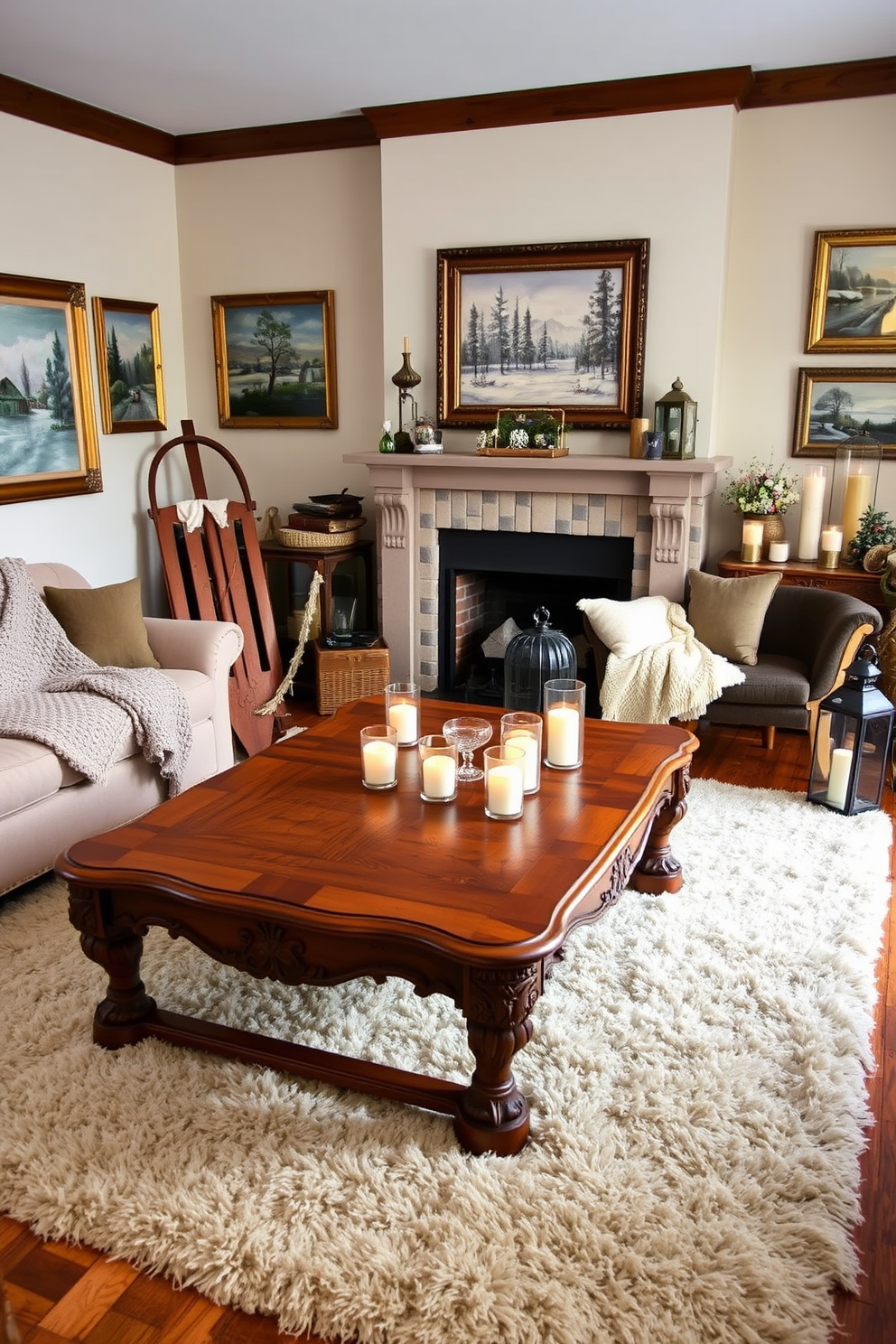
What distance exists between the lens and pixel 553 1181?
1.88 m

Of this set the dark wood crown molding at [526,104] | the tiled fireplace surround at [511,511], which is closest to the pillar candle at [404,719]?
the tiled fireplace surround at [511,511]

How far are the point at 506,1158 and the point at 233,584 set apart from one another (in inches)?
129

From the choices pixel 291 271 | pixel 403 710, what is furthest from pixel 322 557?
pixel 403 710

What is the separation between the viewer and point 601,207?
437 centimetres

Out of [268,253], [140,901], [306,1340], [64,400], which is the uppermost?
[268,253]

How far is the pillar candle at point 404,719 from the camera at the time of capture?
278cm

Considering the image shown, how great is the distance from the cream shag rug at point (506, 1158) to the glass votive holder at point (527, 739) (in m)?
0.49

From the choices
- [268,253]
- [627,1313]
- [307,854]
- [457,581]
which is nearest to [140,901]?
[307,854]

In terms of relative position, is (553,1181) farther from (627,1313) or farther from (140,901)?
(140,901)

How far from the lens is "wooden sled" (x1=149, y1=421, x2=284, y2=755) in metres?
4.56

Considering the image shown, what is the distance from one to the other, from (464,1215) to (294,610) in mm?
3773

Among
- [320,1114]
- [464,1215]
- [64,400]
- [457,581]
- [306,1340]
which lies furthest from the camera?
[457,581]

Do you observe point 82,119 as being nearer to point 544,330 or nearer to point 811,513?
point 544,330

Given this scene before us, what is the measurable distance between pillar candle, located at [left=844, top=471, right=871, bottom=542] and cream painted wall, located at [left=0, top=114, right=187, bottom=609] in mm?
3233
